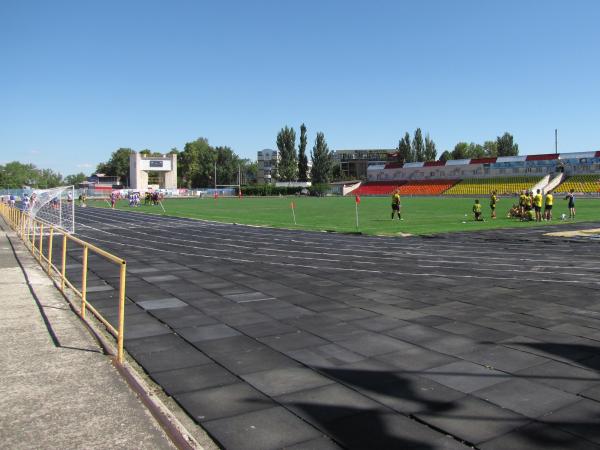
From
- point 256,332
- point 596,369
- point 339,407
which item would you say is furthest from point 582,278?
point 339,407

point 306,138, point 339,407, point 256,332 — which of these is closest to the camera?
point 339,407

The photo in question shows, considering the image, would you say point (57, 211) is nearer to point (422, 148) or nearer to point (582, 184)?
point (582, 184)

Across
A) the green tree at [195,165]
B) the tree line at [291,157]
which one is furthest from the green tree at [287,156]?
the green tree at [195,165]

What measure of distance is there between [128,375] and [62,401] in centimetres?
69

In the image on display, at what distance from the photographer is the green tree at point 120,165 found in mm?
164250

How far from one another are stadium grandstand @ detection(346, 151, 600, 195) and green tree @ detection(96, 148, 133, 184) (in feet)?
298

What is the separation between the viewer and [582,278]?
450 inches

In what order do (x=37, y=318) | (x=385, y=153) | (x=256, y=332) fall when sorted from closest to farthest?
(x=256, y=332)
(x=37, y=318)
(x=385, y=153)

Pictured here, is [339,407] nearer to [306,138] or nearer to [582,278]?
[582,278]

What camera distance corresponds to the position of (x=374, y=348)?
6.45m

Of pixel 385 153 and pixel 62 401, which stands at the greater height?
pixel 385 153

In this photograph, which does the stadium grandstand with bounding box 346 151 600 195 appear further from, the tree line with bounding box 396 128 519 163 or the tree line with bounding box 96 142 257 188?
the tree line with bounding box 96 142 257 188

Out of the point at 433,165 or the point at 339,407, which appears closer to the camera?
the point at 339,407

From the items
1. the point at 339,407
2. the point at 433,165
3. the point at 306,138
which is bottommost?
the point at 339,407
